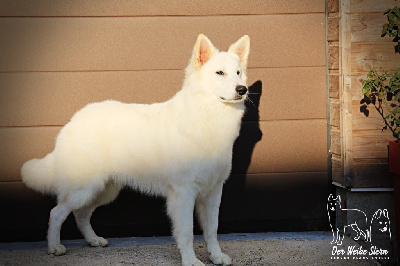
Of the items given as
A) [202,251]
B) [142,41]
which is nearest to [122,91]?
[142,41]

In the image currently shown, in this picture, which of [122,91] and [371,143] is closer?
[371,143]

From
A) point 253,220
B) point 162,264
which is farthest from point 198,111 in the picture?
point 253,220

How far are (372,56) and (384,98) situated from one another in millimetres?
339

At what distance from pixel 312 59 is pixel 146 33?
1389 mm

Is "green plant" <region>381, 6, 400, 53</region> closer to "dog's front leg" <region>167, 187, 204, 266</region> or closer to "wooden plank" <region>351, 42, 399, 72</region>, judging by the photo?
"wooden plank" <region>351, 42, 399, 72</region>

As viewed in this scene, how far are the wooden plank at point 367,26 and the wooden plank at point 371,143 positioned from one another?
0.73 m

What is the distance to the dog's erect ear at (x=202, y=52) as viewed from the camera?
3.85 metres

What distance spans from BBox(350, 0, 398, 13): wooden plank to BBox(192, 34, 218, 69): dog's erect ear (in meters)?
1.27

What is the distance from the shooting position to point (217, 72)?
3.84m

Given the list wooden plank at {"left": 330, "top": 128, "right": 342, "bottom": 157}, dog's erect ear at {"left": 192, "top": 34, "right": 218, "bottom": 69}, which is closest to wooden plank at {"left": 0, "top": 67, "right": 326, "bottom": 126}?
wooden plank at {"left": 330, "top": 128, "right": 342, "bottom": 157}

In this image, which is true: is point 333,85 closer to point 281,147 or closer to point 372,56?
point 372,56

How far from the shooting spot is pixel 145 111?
13.6 ft

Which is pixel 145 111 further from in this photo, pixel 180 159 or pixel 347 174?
pixel 347 174

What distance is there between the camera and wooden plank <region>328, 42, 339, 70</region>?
463 cm
